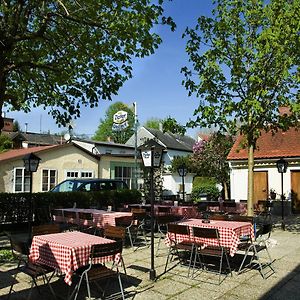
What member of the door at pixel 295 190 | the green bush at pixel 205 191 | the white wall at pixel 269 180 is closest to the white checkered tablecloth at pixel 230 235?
the door at pixel 295 190

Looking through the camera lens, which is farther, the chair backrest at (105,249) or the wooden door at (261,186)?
the wooden door at (261,186)

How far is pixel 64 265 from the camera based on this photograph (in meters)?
5.29

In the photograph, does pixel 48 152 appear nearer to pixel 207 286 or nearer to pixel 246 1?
pixel 246 1

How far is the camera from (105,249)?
17.6ft

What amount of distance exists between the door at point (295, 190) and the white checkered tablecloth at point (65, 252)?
1579 cm

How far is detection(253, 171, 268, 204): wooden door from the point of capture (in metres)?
20.5

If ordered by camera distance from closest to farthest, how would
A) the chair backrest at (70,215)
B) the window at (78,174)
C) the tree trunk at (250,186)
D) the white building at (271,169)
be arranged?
the chair backrest at (70,215) → the tree trunk at (250,186) → the white building at (271,169) → the window at (78,174)

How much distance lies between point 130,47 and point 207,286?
6.03 metres

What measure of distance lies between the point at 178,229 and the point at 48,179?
56.8 feet

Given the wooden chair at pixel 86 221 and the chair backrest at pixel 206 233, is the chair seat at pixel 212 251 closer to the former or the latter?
the chair backrest at pixel 206 233

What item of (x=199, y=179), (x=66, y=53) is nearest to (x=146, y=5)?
(x=66, y=53)

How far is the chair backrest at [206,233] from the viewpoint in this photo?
6613mm

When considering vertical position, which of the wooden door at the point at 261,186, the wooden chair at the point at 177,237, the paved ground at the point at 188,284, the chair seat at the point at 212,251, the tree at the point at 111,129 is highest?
the tree at the point at 111,129

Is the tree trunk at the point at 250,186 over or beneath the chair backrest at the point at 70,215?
over
